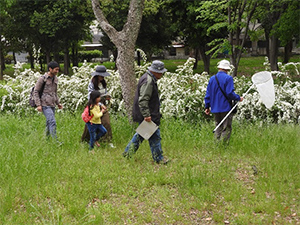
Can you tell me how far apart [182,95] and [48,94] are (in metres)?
3.86

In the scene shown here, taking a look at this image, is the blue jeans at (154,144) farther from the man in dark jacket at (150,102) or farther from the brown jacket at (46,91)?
the brown jacket at (46,91)

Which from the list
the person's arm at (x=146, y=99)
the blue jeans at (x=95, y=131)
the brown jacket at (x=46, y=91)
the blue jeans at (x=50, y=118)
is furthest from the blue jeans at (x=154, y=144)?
the brown jacket at (x=46, y=91)

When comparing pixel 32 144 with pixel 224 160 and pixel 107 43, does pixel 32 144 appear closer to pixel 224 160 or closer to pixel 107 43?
pixel 224 160

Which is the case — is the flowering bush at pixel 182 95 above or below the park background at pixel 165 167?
above

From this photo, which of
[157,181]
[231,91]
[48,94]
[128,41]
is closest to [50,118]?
[48,94]

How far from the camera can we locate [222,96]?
7.02 meters

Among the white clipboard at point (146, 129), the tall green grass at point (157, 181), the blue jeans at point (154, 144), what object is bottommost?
the tall green grass at point (157, 181)

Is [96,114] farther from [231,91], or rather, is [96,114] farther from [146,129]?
[231,91]

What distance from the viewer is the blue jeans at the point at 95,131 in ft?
23.4

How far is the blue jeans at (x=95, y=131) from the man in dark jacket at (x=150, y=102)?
89 centimetres

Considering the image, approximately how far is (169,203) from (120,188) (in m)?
0.82

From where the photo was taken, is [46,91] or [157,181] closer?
[157,181]

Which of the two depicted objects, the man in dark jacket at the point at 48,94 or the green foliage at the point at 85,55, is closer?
the man in dark jacket at the point at 48,94

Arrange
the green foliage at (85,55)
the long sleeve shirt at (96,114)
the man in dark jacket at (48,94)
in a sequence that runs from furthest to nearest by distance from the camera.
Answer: the green foliage at (85,55), the man in dark jacket at (48,94), the long sleeve shirt at (96,114)
